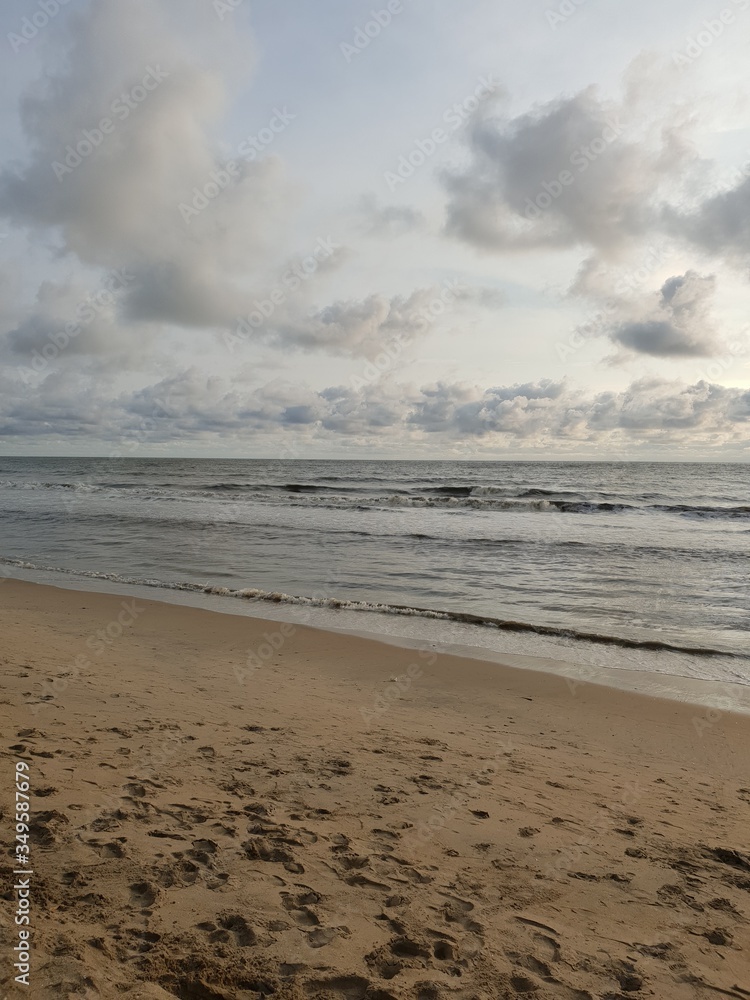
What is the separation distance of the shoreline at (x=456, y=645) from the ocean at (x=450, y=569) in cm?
8

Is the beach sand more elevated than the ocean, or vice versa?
the beach sand

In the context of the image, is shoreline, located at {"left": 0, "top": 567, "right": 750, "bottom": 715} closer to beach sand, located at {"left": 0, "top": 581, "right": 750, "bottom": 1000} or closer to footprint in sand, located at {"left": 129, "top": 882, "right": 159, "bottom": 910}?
beach sand, located at {"left": 0, "top": 581, "right": 750, "bottom": 1000}

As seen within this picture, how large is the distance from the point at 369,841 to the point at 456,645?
561 centimetres

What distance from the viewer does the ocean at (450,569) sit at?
981 centimetres

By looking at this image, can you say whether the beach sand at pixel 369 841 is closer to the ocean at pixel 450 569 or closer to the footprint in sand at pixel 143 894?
the footprint in sand at pixel 143 894

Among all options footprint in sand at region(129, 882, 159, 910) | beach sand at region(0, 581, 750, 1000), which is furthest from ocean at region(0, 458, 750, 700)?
footprint in sand at region(129, 882, 159, 910)

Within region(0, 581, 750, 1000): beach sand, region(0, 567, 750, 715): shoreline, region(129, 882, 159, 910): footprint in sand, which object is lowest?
region(0, 567, 750, 715): shoreline

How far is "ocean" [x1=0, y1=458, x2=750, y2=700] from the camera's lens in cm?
981

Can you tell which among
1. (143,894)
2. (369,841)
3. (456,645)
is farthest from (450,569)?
(143,894)

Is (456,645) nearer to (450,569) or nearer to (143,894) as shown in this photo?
(450,569)

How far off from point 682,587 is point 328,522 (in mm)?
15020

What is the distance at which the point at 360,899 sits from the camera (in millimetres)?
3141

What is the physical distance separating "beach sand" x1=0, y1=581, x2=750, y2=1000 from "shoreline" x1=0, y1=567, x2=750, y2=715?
595 millimetres

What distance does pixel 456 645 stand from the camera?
9164mm
